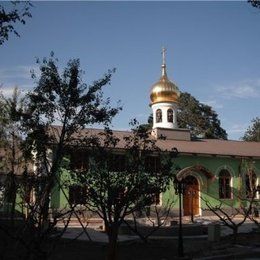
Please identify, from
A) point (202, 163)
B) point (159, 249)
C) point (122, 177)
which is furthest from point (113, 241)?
point (202, 163)

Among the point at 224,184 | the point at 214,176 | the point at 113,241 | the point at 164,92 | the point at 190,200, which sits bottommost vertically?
the point at 113,241

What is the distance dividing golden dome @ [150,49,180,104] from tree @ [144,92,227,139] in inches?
635

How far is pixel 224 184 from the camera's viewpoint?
35.2 metres

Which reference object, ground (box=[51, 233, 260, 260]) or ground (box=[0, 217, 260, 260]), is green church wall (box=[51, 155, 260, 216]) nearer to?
ground (box=[0, 217, 260, 260])

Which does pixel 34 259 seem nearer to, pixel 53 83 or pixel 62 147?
pixel 62 147

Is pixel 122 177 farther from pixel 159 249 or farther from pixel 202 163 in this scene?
pixel 202 163

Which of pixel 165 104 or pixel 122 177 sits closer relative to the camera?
pixel 122 177

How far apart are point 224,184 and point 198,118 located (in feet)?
73.0

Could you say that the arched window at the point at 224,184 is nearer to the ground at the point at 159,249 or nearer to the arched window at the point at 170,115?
the arched window at the point at 170,115

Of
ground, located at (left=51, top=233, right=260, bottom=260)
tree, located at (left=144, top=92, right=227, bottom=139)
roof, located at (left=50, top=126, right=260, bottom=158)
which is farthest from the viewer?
tree, located at (left=144, top=92, right=227, bottom=139)

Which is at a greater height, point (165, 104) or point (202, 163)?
point (165, 104)

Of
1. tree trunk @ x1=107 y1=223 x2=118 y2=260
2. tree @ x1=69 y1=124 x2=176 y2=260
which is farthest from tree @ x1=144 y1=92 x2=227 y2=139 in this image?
tree trunk @ x1=107 y1=223 x2=118 y2=260

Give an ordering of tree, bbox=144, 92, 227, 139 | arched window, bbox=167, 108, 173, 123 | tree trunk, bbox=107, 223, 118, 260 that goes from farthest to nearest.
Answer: tree, bbox=144, 92, 227, 139
arched window, bbox=167, 108, 173, 123
tree trunk, bbox=107, 223, 118, 260

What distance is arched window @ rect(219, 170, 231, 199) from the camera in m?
34.8
